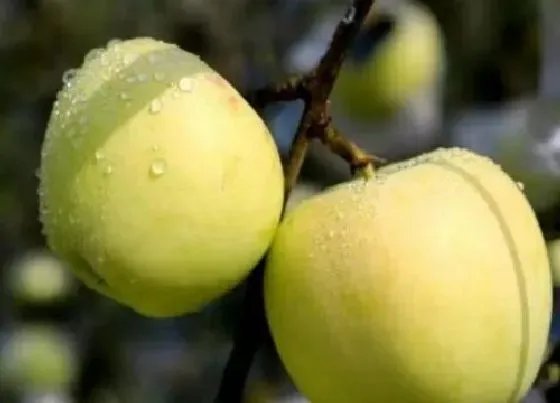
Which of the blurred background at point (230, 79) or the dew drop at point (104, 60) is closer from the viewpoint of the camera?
the dew drop at point (104, 60)

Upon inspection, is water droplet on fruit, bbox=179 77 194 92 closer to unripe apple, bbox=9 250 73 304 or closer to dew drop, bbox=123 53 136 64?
dew drop, bbox=123 53 136 64

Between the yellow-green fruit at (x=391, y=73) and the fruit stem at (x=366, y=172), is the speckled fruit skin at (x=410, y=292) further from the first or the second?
the yellow-green fruit at (x=391, y=73)

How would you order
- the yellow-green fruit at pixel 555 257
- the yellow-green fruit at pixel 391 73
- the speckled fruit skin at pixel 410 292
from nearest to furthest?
the speckled fruit skin at pixel 410 292 → the yellow-green fruit at pixel 555 257 → the yellow-green fruit at pixel 391 73

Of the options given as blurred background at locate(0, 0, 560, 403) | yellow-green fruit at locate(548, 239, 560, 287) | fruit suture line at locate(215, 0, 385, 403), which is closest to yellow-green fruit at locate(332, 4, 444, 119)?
blurred background at locate(0, 0, 560, 403)

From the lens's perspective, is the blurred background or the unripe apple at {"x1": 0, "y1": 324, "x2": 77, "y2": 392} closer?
the blurred background

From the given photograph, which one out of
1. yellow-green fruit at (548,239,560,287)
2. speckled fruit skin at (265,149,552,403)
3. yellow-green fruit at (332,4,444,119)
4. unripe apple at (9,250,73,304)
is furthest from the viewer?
unripe apple at (9,250,73,304)

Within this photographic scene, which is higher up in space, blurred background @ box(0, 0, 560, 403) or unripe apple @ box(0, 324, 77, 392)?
blurred background @ box(0, 0, 560, 403)

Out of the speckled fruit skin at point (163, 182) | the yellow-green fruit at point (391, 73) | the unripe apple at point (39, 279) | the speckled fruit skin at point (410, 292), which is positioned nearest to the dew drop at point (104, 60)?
the speckled fruit skin at point (163, 182)
